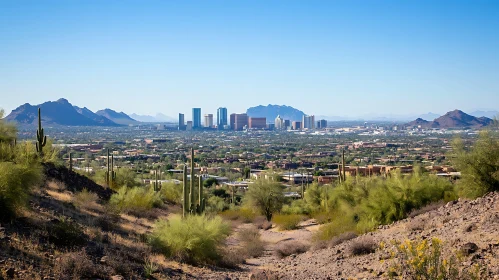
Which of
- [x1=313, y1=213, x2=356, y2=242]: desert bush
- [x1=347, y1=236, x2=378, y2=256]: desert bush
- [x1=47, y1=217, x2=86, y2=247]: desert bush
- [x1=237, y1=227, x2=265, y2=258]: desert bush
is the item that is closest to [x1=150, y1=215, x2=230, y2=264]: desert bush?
[x1=47, y1=217, x2=86, y2=247]: desert bush

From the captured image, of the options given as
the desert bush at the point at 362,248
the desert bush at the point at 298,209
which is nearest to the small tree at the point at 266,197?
the desert bush at the point at 298,209

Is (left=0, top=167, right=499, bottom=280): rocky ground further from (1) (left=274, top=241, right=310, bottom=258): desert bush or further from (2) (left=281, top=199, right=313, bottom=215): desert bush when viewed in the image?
(2) (left=281, top=199, right=313, bottom=215): desert bush

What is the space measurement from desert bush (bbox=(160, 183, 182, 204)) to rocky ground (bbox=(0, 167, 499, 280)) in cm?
1911

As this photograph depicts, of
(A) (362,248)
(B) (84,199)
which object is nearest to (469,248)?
(A) (362,248)

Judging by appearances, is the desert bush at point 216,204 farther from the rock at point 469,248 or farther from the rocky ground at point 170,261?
the rock at point 469,248

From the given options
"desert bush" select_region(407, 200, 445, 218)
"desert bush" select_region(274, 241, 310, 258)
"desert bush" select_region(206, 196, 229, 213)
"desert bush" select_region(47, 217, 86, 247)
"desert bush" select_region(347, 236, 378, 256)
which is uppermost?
"desert bush" select_region(47, 217, 86, 247)

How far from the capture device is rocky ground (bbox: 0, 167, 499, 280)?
37.2ft

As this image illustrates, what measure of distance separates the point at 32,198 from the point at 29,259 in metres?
7.76

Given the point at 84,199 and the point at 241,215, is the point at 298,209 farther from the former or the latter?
the point at 84,199

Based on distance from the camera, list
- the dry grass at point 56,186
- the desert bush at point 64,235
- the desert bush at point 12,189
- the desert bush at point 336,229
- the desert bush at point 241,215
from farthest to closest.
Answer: the desert bush at point 241,215, the dry grass at point 56,186, the desert bush at point 336,229, the desert bush at point 12,189, the desert bush at point 64,235

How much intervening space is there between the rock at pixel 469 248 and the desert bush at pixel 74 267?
26.6 feet

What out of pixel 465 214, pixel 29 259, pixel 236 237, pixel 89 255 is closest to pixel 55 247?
pixel 89 255

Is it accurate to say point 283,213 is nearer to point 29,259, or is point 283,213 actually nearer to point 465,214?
point 465,214

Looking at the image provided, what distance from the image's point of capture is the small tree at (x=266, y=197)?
35.3 meters
